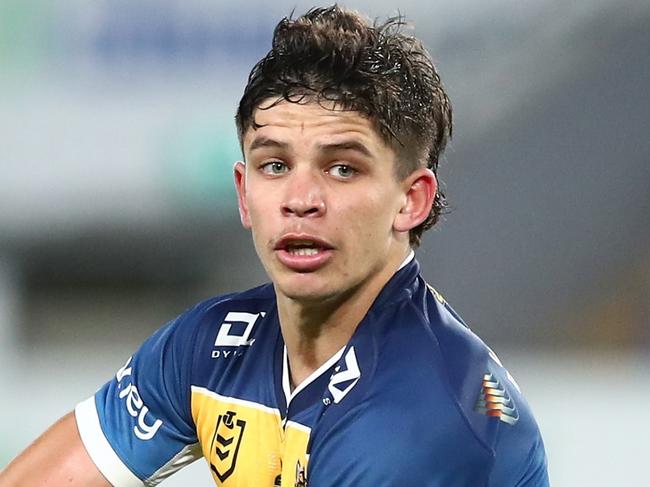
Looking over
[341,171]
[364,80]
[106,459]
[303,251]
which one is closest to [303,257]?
[303,251]

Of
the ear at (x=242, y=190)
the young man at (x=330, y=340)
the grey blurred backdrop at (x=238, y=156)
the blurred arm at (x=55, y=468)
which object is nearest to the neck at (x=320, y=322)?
the young man at (x=330, y=340)

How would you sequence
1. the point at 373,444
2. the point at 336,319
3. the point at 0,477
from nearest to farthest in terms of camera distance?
the point at 373,444 < the point at 336,319 < the point at 0,477

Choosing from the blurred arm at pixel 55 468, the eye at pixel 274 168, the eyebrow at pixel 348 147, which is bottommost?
the blurred arm at pixel 55 468

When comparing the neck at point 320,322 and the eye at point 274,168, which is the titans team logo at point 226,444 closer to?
the neck at point 320,322

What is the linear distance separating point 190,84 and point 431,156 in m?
2.06

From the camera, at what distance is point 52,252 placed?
12.5 ft

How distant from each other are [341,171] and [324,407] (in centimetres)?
29

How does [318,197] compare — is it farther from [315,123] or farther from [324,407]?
[324,407]

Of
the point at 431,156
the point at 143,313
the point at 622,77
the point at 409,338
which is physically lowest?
the point at 409,338

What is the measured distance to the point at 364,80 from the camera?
166cm

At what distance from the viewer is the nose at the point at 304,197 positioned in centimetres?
157

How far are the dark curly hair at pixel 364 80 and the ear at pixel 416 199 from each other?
14 mm

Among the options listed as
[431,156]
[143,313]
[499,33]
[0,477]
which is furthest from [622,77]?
[0,477]

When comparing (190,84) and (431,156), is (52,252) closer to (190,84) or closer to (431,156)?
(190,84)
